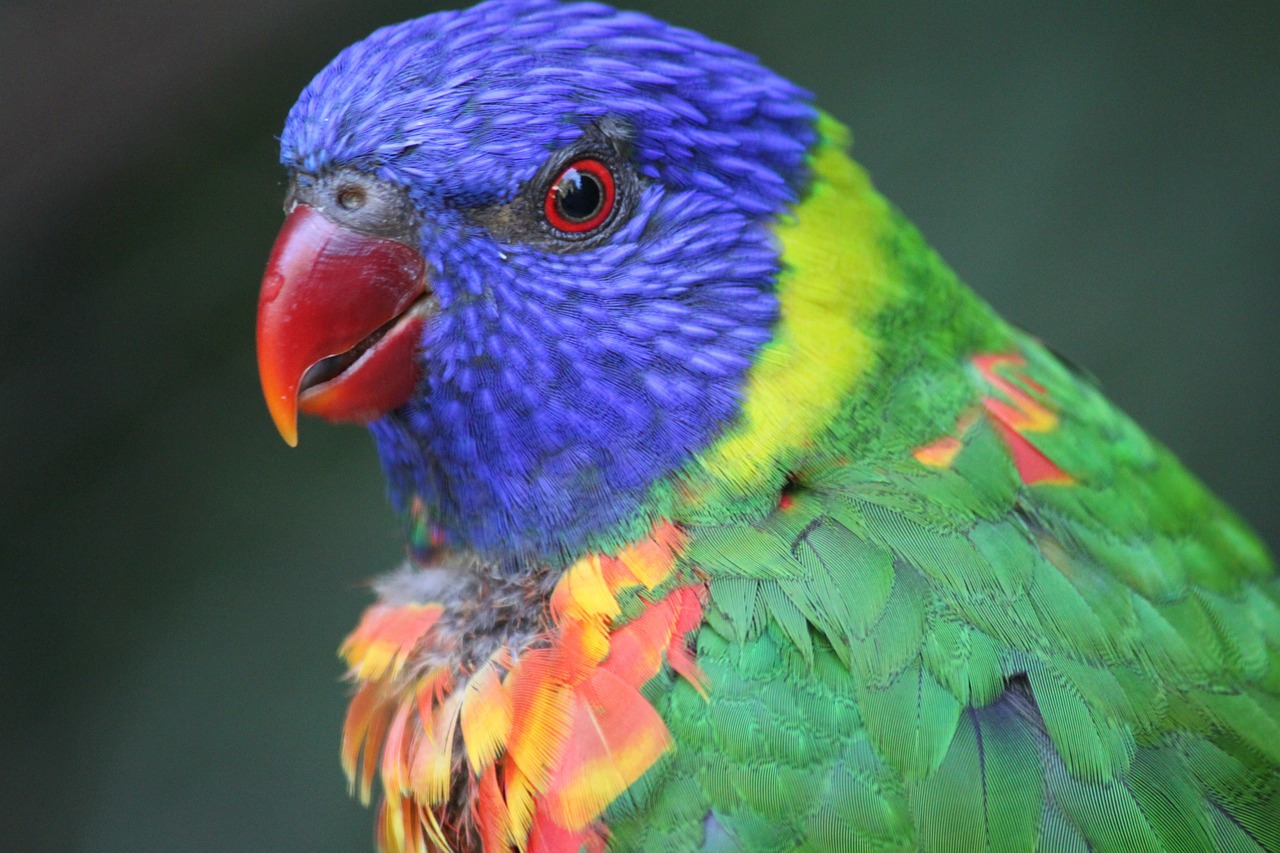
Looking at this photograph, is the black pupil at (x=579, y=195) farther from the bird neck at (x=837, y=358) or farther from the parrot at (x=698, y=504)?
the bird neck at (x=837, y=358)

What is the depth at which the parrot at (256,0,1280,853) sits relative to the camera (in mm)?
1340

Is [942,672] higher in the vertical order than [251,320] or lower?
higher

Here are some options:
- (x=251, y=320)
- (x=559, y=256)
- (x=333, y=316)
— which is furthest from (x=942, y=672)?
(x=251, y=320)

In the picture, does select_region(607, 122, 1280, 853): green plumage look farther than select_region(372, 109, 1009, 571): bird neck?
No

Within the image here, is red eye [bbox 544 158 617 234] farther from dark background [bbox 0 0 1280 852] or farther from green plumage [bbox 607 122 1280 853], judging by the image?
dark background [bbox 0 0 1280 852]

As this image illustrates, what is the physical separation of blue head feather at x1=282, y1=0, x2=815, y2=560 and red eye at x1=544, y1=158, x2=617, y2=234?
0.13 feet

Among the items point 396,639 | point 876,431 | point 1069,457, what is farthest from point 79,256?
point 1069,457

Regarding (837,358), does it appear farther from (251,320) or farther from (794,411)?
(251,320)

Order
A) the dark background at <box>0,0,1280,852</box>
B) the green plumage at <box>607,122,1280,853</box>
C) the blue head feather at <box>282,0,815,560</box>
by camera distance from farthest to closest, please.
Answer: the dark background at <box>0,0,1280,852</box>
the blue head feather at <box>282,0,815,560</box>
the green plumage at <box>607,122,1280,853</box>

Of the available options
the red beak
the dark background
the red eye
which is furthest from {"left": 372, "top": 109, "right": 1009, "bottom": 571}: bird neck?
the dark background

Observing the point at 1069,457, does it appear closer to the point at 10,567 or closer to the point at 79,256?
the point at 79,256

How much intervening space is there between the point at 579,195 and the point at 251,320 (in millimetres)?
2282

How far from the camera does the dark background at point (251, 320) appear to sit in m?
3.27

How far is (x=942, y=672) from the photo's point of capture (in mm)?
1356
